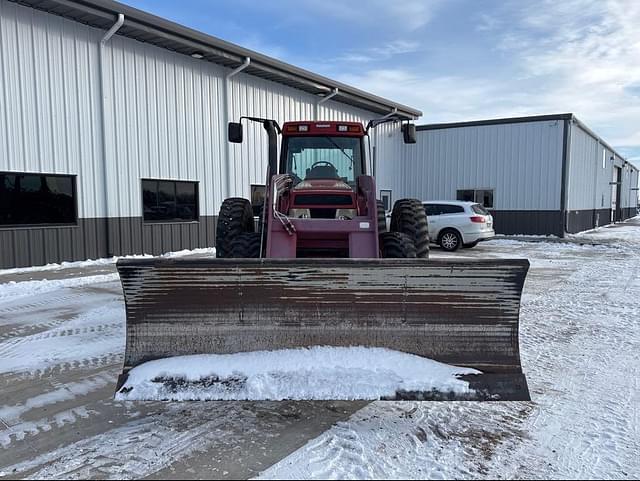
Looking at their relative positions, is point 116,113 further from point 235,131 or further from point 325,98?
point 325,98

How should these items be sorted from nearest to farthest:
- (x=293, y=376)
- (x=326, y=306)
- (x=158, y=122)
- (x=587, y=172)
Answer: (x=293, y=376)
(x=326, y=306)
(x=158, y=122)
(x=587, y=172)

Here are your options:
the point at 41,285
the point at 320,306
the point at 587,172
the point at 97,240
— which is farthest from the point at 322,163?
the point at 587,172

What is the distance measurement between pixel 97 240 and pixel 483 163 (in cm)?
1565

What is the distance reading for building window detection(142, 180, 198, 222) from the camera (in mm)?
12164

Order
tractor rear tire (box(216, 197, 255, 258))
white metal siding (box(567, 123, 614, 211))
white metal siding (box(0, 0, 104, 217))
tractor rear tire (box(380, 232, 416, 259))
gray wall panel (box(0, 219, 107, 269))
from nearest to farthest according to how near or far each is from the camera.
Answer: tractor rear tire (box(380, 232, 416, 259)) < tractor rear tire (box(216, 197, 255, 258)) < white metal siding (box(0, 0, 104, 217)) < gray wall panel (box(0, 219, 107, 269)) < white metal siding (box(567, 123, 614, 211))

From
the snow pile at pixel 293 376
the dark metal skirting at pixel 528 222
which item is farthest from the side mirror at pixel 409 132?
the dark metal skirting at pixel 528 222

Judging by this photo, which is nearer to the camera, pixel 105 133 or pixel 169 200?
pixel 105 133

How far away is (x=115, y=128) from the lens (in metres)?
11.3

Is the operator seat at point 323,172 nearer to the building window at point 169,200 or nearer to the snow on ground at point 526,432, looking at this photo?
the snow on ground at point 526,432

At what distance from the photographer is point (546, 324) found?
5.82 metres

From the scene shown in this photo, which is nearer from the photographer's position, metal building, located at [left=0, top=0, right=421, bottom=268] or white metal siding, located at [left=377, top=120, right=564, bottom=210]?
metal building, located at [left=0, top=0, right=421, bottom=268]

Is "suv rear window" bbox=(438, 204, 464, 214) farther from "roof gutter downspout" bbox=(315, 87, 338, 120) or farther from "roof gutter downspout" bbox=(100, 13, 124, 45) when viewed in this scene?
"roof gutter downspout" bbox=(100, 13, 124, 45)

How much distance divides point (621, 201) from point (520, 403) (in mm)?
44087

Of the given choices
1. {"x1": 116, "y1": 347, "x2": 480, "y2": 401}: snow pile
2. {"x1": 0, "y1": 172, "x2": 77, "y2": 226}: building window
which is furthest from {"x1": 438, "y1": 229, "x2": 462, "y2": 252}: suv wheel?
{"x1": 116, "y1": 347, "x2": 480, "y2": 401}: snow pile
